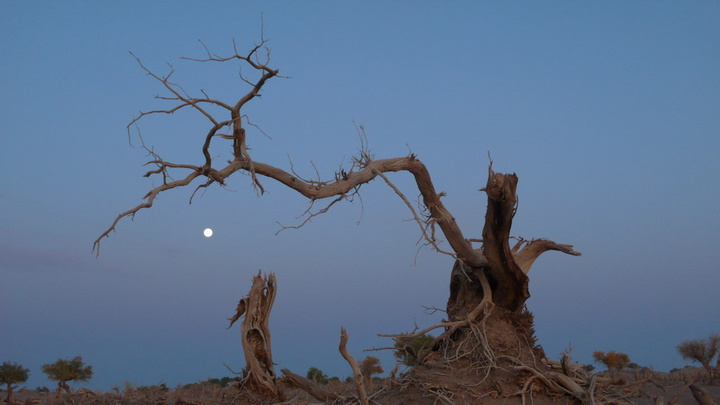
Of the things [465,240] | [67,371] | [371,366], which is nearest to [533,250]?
[465,240]

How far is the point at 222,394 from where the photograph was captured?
1021cm

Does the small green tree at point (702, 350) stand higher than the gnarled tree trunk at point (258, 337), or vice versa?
the small green tree at point (702, 350)

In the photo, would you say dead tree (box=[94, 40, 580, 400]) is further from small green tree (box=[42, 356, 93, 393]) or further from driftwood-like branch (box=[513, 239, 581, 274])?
small green tree (box=[42, 356, 93, 393])

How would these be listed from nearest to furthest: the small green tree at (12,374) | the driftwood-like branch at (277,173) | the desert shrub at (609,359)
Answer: the driftwood-like branch at (277,173)
the small green tree at (12,374)
the desert shrub at (609,359)

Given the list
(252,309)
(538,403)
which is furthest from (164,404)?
(538,403)

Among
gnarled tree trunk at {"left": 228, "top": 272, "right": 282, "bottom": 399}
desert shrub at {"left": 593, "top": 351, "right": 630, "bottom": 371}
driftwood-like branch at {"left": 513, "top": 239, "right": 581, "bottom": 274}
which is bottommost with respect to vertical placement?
gnarled tree trunk at {"left": 228, "top": 272, "right": 282, "bottom": 399}

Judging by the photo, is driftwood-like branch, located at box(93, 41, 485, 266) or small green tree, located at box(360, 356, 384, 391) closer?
driftwood-like branch, located at box(93, 41, 485, 266)

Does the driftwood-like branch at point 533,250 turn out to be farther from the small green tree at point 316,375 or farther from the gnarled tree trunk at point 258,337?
the small green tree at point 316,375

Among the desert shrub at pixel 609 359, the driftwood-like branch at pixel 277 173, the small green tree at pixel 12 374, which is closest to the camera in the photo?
the driftwood-like branch at pixel 277 173

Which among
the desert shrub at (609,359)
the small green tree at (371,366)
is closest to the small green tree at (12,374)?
the small green tree at (371,366)

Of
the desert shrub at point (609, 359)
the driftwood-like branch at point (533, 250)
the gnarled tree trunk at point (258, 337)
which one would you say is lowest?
the gnarled tree trunk at point (258, 337)

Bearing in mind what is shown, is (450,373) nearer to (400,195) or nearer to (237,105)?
(400,195)

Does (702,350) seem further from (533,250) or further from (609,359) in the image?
(533,250)

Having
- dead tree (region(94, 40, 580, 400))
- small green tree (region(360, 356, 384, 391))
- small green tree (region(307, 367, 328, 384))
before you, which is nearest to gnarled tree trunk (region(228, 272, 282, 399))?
dead tree (region(94, 40, 580, 400))
